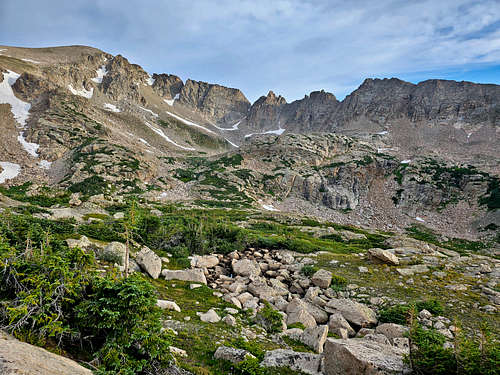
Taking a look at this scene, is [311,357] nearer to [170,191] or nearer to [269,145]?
[170,191]

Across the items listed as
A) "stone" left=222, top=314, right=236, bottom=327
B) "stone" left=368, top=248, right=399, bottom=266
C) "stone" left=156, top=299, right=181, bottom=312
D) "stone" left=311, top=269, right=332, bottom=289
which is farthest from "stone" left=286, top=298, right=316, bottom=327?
"stone" left=368, top=248, right=399, bottom=266

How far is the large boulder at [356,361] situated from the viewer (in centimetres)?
568

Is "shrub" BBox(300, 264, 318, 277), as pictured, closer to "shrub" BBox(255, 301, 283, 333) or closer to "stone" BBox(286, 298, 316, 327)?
"stone" BBox(286, 298, 316, 327)

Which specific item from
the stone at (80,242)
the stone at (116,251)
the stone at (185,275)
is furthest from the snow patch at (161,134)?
the stone at (185,275)

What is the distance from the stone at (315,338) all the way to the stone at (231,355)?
10.1ft

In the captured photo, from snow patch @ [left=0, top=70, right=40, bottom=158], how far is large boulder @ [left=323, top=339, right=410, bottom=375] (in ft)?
270

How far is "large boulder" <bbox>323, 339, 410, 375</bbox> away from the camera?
5.68 metres

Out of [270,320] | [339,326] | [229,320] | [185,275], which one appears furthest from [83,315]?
[339,326]

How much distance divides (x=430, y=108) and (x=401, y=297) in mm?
146407

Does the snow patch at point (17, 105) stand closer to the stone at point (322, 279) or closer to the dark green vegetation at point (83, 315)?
the dark green vegetation at point (83, 315)

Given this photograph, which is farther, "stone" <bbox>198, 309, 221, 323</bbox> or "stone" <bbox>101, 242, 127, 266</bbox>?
"stone" <bbox>101, 242, 127, 266</bbox>

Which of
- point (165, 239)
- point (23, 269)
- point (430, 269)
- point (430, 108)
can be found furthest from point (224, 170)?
point (430, 108)

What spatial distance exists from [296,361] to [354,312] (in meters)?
5.96

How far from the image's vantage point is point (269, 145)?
3893 inches
